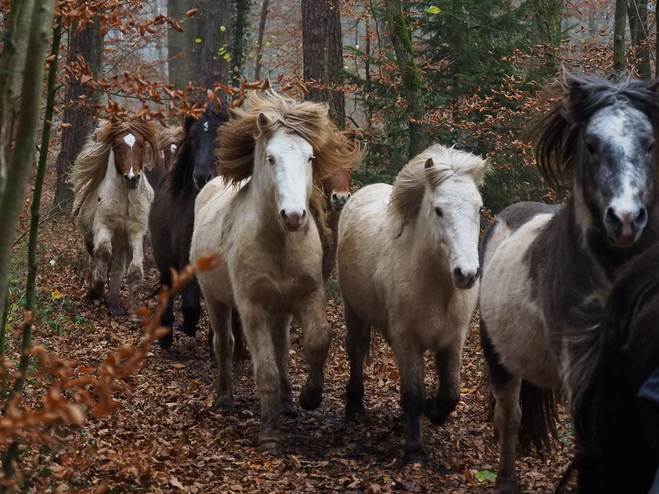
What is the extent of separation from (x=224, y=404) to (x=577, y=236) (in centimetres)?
423

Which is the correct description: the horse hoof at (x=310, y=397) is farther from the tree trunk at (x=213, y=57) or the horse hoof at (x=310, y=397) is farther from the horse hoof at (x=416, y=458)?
the tree trunk at (x=213, y=57)

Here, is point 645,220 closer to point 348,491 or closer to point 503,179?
point 348,491

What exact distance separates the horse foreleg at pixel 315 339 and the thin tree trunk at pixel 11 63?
3.92 metres

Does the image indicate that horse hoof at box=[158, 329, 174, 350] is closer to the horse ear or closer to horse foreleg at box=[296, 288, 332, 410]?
horse foreleg at box=[296, 288, 332, 410]

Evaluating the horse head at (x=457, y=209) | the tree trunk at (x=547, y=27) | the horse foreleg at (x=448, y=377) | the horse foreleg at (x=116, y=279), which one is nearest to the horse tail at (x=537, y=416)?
the horse foreleg at (x=448, y=377)

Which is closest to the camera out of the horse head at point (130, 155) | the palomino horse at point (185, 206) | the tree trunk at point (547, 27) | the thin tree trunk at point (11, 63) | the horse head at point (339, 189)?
the thin tree trunk at point (11, 63)

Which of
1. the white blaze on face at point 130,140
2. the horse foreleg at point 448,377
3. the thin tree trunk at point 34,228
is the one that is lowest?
the horse foreleg at point 448,377

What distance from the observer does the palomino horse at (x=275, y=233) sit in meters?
6.35

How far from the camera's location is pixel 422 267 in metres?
6.22

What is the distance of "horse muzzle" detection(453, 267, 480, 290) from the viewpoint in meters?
5.55

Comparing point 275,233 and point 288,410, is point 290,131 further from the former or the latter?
point 288,410

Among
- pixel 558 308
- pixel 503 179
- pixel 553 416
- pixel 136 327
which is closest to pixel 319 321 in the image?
pixel 553 416

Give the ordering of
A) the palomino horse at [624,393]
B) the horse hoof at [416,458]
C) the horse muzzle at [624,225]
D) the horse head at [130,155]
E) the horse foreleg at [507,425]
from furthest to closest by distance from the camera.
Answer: the horse head at [130,155]
the horse hoof at [416,458]
the horse foreleg at [507,425]
the horse muzzle at [624,225]
the palomino horse at [624,393]

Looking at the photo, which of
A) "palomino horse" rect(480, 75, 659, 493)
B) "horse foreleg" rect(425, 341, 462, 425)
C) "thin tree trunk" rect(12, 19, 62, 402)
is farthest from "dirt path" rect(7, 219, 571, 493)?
"palomino horse" rect(480, 75, 659, 493)
